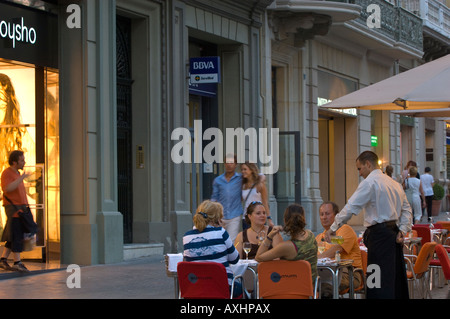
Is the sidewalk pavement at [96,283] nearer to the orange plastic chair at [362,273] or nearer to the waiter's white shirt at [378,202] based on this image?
the orange plastic chair at [362,273]

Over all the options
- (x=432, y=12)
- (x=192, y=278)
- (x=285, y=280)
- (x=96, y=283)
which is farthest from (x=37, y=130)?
(x=432, y=12)

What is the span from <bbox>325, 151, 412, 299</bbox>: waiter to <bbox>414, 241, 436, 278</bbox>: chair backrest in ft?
1.76

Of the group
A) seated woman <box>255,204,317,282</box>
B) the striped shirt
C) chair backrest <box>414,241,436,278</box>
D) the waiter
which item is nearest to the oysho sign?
the waiter

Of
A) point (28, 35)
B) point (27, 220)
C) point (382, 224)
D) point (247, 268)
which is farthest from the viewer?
point (28, 35)

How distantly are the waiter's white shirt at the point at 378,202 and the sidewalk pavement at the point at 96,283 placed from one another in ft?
8.30

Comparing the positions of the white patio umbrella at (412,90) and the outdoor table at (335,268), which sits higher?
the white patio umbrella at (412,90)

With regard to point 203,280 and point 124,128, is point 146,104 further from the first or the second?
point 203,280

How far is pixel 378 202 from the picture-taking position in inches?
366

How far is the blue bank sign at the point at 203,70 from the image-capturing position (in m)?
17.4

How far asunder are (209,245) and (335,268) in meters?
1.35

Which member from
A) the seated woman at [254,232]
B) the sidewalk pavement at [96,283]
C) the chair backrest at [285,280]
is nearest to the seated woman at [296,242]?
the chair backrest at [285,280]

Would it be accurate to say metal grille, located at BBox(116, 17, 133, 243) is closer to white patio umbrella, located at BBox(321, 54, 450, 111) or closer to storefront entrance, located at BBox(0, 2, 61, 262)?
storefront entrance, located at BBox(0, 2, 61, 262)
